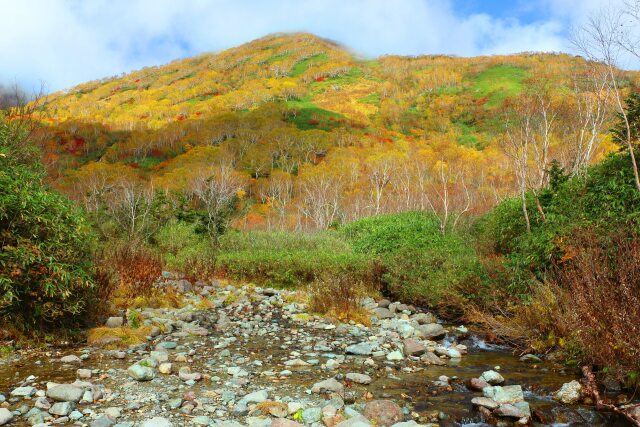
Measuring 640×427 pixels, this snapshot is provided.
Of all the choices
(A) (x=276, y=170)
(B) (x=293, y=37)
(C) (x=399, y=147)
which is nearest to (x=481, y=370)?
(A) (x=276, y=170)

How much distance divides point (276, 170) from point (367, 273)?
56.8 metres

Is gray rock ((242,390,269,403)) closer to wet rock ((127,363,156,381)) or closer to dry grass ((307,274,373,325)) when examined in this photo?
wet rock ((127,363,156,381))

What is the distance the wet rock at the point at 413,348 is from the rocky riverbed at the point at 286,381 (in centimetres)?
2

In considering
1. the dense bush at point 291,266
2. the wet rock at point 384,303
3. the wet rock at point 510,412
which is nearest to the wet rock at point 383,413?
the wet rock at point 510,412

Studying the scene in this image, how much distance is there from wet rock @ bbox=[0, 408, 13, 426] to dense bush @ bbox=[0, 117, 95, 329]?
211 centimetres

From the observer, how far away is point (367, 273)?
1374 centimetres

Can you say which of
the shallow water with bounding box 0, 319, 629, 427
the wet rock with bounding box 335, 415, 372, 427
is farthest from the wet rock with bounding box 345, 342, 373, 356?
the wet rock with bounding box 335, 415, 372, 427

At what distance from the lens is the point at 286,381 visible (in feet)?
19.9

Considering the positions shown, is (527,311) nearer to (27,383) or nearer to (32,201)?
(27,383)

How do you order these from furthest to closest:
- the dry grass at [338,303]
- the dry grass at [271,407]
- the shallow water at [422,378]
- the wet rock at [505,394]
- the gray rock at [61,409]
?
the dry grass at [338,303] → the wet rock at [505,394] → the shallow water at [422,378] → the dry grass at [271,407] → the gray rock at [61,409]

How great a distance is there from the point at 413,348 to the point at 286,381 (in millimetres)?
2521

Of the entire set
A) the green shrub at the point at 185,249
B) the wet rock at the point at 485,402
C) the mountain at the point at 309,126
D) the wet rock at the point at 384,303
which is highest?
the mountain at the point at 309,126

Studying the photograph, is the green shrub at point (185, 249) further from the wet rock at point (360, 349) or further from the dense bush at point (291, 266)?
the wet rock at point (360, 349)

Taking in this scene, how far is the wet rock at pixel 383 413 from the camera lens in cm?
483
